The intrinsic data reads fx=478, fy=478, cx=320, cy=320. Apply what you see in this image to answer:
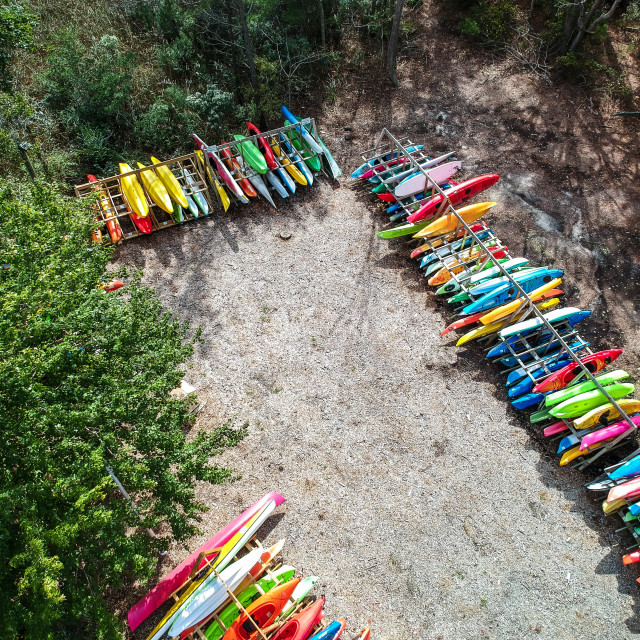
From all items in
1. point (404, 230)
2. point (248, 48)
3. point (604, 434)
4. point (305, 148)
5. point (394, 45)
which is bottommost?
point (604, 434)

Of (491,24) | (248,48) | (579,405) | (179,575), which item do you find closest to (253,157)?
(248,48)

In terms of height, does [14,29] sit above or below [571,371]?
above

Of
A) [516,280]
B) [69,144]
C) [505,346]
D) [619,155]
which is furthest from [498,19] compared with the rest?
[69,144]

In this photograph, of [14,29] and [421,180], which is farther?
[421,180]

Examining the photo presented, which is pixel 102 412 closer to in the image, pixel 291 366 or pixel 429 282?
pixel 291 366

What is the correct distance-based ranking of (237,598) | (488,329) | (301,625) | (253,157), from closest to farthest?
(301,625)
(237,598)
(488,329)
(253,157)

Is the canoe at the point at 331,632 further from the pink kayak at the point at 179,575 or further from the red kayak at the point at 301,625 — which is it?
the pink kayak at the point at 179,575

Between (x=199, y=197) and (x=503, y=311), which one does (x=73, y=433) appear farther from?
(x=199, y=197)

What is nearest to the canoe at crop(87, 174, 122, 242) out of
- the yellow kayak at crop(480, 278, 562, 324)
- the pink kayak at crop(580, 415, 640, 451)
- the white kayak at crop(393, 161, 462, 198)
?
the white kayak at crop(393, 161, 462, 198)
